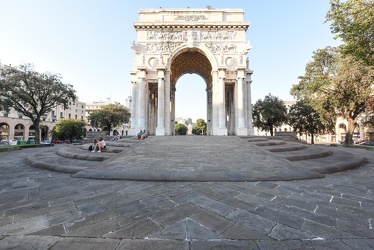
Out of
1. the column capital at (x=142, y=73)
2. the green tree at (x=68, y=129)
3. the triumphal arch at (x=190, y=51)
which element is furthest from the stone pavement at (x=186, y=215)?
the green tree at (x=68, y=129)

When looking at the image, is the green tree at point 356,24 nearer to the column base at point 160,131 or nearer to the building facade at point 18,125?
the column base at point 160,131

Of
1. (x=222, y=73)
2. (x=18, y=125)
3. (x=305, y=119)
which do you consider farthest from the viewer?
(x=18, y=125)

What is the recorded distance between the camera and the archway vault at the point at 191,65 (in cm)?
2570

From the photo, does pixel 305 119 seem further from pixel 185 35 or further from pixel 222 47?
pixel 185 35

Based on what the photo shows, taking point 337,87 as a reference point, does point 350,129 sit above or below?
below

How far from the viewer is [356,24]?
980 cm

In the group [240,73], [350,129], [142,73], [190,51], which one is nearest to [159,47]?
[190,51]

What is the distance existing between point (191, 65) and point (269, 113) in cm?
1913

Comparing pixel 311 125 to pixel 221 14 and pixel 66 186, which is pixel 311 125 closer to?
pixel 221 14

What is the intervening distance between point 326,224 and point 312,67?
31964 millimetres

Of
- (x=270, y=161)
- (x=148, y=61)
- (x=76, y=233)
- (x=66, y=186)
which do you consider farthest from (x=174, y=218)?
(x=148, y=61)

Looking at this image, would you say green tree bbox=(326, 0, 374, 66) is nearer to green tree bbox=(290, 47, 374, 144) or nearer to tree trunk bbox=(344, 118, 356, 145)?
green tree bbox=(290, 47, 374, 144)

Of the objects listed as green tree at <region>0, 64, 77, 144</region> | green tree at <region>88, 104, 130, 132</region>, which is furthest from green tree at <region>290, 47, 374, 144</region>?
green tree at <region>88, 104, 130, 132</region>

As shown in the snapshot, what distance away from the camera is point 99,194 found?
4164 mm
